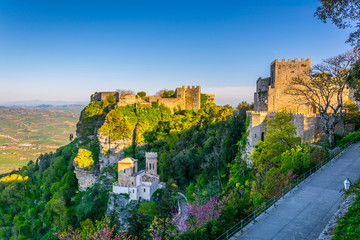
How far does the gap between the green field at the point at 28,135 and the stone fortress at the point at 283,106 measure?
96.9 m

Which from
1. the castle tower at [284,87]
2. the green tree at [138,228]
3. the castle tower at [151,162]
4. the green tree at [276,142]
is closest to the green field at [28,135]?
the castle tower at [151,162]

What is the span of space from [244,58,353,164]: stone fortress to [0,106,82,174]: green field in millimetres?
96869

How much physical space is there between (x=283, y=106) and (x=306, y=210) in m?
14.9

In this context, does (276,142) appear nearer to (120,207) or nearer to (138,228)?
(138,228)

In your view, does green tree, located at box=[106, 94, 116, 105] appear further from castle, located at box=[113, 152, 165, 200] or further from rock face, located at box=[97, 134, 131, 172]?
castle, located at box=[113, 152, 165, 200]

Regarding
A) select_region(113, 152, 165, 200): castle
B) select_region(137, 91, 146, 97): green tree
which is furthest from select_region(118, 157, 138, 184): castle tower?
select_region(137, 91, 146, 97): green tree

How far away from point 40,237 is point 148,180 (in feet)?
66.3

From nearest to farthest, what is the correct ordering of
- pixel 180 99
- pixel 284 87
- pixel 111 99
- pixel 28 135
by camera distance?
pixel 284 87, pixel 180 99, pixel 111 99, pixel 28 135

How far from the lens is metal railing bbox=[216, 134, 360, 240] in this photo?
896 centimetres

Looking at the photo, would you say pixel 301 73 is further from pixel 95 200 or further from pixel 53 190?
pixel 53 190

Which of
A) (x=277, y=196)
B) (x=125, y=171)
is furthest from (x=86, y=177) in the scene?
(x=277, y=196)

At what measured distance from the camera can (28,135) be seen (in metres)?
152

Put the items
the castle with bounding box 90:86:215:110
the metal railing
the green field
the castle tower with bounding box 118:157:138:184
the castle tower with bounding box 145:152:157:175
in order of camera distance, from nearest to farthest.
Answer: the metal railing < the castle tower with bounding box 118:157:138:184 < the castle tower with bounding box 145:152:157:175 < the castle with bounding box 90:86:215:110 < the green field

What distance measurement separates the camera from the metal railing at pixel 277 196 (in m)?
8.96
